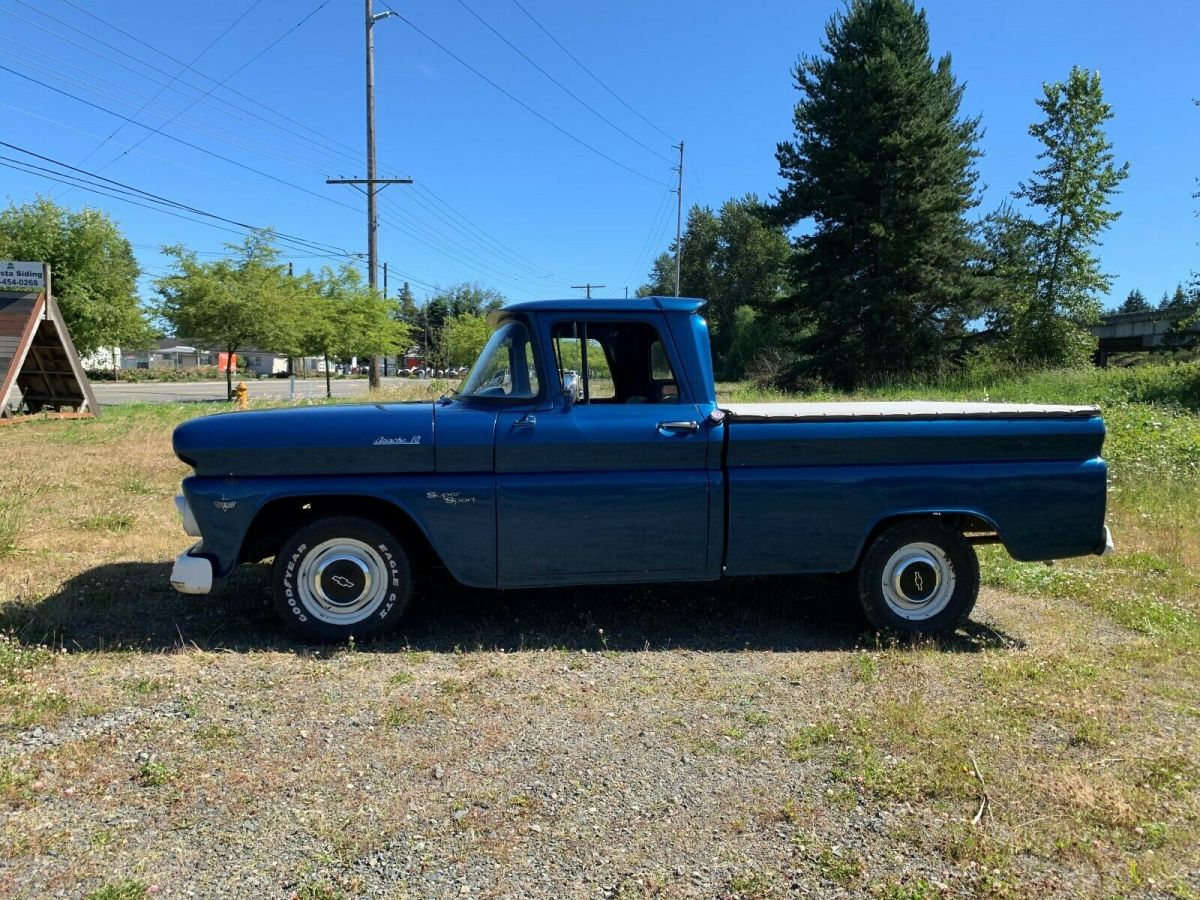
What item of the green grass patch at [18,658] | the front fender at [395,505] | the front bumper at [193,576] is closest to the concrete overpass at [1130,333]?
the front fender at [395,505]

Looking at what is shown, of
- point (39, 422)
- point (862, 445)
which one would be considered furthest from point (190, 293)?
point (862, 445)

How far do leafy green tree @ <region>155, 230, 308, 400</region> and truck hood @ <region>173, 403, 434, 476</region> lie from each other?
978 inches

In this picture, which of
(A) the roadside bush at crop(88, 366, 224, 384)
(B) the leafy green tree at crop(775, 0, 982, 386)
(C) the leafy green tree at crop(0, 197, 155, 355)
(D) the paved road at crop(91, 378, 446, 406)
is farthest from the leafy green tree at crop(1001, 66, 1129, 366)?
(A) the roadside bush at crop(88, 366, 224, 384)

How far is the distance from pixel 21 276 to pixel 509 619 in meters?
19.9

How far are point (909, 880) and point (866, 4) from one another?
121 feet

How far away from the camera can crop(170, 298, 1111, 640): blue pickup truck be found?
4.37 m

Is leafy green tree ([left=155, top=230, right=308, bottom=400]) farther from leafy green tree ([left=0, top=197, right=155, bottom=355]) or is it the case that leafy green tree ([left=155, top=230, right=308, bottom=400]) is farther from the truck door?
the truck door

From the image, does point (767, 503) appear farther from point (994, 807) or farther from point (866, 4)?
point (866, 4)

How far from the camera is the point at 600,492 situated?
173 inches

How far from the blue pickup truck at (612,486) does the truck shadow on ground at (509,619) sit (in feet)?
1.05

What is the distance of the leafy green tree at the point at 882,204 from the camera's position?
99.5ft

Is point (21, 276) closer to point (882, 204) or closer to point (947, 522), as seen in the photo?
point (947, 522)

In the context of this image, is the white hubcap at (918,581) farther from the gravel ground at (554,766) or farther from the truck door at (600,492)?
the truck door at (600,492)

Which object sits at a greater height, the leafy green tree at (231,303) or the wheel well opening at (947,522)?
the leafy green tree at (231,303)
